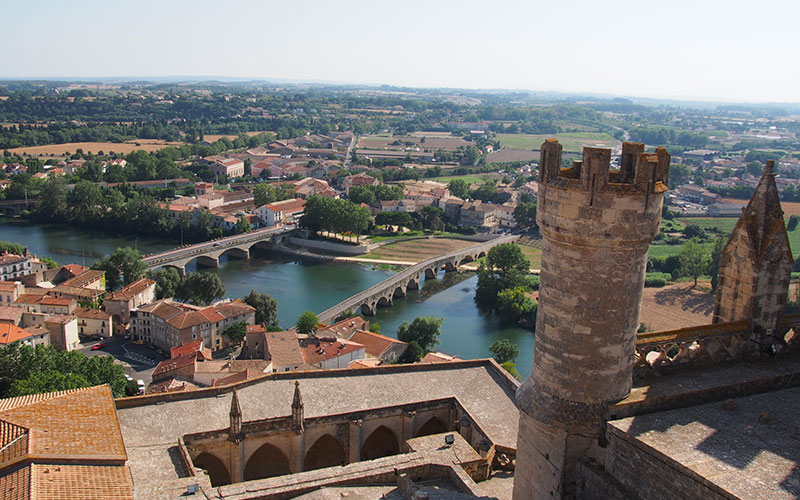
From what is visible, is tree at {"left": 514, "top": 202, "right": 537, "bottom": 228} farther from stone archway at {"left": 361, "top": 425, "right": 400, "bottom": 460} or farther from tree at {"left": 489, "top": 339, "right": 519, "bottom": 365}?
stone archway at {"left": 361, "top": 425, "right": 400, "bottom": 460}

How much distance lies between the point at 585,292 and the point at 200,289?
36.8m

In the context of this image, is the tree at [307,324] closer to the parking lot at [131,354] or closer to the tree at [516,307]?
the parking lot at [131,354]

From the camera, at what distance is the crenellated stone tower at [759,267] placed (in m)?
8.24

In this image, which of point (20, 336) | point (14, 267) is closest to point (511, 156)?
point (14, 267)

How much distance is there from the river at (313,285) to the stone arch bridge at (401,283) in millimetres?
777

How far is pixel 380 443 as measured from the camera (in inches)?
582

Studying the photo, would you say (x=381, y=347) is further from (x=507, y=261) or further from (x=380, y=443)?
(x=507, y=261)

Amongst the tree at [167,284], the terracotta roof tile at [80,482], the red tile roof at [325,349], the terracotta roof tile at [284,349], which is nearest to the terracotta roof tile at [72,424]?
the terracotta roof tile at [80,482]

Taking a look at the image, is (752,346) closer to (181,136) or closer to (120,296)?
(120,296)

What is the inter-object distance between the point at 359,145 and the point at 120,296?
99513mm

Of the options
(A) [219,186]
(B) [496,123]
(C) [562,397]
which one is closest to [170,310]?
(C) [562,397]

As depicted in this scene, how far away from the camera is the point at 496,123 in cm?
19988

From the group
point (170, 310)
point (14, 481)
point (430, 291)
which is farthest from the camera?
point (430, 291)

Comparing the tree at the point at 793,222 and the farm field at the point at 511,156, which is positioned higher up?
the farm field at the point at 511,156
